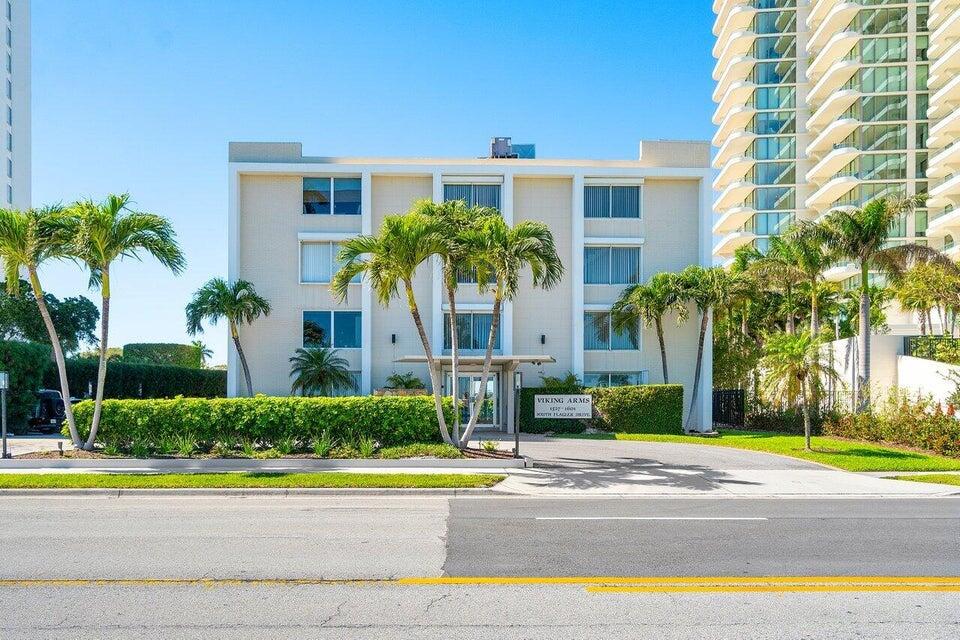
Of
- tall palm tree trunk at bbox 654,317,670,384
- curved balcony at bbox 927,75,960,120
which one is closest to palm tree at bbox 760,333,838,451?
tall palm tree trunk at bbox 654,317,670,384

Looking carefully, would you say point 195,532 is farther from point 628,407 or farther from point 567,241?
point 567,241

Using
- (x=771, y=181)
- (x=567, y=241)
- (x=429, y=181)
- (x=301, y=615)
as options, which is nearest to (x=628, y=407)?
(x=567, y=241)

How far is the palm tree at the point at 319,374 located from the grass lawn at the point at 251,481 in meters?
11.4

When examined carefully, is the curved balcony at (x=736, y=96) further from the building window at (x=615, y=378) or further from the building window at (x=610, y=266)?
the building window at (x=615, y=378)

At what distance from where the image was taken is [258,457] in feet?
54.3

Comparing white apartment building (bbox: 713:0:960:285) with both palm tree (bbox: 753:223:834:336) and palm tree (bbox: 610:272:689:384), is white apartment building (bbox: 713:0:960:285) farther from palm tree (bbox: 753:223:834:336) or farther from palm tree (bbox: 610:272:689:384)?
palm tree (bbox: 610:272:689:384)

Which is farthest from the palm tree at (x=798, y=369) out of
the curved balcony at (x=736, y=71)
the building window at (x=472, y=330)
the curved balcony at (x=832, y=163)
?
the curved balcony at (x=736, y=71)

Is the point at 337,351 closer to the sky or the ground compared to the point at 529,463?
closer to the sky

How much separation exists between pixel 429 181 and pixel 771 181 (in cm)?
5477

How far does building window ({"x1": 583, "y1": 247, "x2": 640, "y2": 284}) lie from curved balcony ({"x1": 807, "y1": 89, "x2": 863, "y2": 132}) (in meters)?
44.4

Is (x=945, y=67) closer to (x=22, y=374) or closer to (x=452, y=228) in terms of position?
(x=452, y=228)

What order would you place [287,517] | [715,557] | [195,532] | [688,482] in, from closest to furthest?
1. [715,557]
2. [195,532]
3. [287,517]
4. [688,482]

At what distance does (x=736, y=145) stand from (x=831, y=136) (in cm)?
1188

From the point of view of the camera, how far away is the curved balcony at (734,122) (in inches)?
2869
